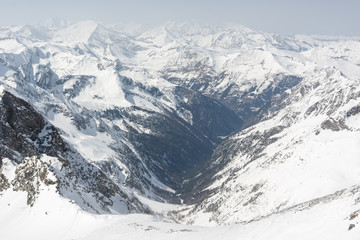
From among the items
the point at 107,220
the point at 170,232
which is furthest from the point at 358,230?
the point at 107,220

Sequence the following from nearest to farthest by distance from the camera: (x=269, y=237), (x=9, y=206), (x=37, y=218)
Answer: (x=269, y=237) < (x=37, y=218) < (x=9, y=206)

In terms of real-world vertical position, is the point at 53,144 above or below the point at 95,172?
above

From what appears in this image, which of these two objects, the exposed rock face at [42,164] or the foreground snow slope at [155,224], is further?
the exposed rock face at [42,164]

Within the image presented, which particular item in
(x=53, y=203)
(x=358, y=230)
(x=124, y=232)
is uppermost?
(x=358, y=230)

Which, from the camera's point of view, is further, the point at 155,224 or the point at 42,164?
the point at 42,164

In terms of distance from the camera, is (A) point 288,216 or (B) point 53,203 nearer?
(A) point 288,216

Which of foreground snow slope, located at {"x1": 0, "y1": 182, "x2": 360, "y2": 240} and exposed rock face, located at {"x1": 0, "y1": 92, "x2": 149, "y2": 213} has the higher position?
foreground snow slope, located at {"x1": 0, "y1": 182, "x2": 360, "y2": 240}

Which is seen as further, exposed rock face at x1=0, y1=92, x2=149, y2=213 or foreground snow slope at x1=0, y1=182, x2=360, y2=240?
exposed rock face at x1=0, y1=92, x2=149, y2=213

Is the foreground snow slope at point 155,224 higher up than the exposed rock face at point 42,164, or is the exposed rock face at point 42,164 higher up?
the foreground snow slope at point 155,224

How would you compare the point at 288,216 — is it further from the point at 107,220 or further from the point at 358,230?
the point at 107,220

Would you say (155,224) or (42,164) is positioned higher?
(155,224)

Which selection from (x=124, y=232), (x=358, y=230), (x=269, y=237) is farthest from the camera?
(x=124, y=232)
